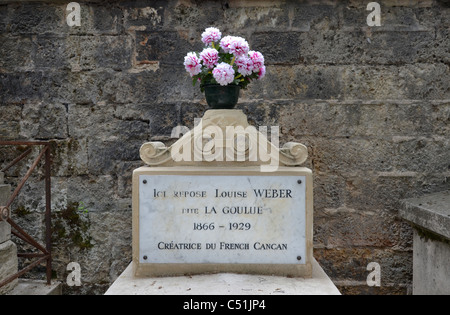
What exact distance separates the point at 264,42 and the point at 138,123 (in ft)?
4.41

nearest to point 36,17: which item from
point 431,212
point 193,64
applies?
point 193,64

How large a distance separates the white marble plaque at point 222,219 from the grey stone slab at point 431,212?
42.0 inches

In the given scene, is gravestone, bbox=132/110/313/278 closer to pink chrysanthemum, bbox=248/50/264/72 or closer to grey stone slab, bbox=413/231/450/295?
pink chrysanthemum, bbox=248/50/264/72

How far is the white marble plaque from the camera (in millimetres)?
2590

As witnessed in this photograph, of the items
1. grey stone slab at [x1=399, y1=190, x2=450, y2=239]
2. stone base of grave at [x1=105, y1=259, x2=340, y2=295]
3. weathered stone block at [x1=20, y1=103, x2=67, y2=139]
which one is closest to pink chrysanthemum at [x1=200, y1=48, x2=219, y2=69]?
stone base of grave at [x1=105, y1=259, x2=340, y2=295]

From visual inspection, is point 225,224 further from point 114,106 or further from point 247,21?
point 247,21

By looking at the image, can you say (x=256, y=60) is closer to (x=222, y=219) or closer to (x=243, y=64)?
(x=243, y=64)

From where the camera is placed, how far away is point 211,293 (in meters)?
2.29

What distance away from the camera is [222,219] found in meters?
2.59

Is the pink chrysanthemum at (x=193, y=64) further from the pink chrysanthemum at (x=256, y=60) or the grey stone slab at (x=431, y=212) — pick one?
the grey stone slab at (x=431, y=212)

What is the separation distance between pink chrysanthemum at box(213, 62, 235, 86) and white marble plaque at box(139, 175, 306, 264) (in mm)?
624

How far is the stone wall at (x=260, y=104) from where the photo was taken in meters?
3.57

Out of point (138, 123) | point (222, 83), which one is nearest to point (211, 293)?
point (222, 83)

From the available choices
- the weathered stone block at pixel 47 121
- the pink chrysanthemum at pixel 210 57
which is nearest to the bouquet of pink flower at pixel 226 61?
the pink chrysanthemum at pixel 210 57
